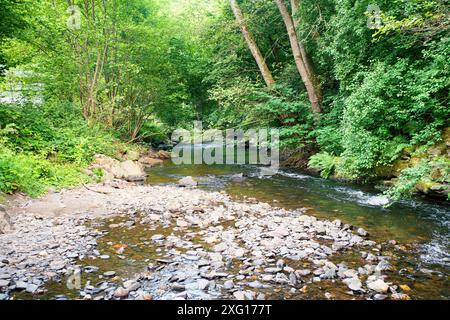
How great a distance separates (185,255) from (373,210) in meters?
5.05

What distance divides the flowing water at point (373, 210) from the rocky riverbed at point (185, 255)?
1.32 feet

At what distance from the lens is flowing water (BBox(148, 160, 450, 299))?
4300 mm

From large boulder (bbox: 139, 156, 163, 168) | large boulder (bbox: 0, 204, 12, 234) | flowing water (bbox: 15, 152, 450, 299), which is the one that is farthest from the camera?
large boulder (bbox: 139, 156, 163, 168)

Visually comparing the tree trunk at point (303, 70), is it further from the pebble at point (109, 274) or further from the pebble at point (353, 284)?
the pebble at point (109, 274)

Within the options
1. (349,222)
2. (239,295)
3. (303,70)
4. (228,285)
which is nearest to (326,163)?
(303,70)

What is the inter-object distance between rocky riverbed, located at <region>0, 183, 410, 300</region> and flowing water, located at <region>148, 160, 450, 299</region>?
40 cm

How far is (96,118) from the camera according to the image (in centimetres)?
1563

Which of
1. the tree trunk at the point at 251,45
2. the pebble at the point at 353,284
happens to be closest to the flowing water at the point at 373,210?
the pebble at the point at 353,284

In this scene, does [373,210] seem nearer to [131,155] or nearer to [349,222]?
[349,222]

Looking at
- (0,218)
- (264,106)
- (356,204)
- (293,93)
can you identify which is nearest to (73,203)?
(0,218)

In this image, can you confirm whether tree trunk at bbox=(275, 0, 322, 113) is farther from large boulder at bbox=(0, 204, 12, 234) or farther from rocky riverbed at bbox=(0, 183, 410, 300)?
large boulder at bbox=(0, 204, 12, 234)

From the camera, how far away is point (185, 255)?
15.3ft

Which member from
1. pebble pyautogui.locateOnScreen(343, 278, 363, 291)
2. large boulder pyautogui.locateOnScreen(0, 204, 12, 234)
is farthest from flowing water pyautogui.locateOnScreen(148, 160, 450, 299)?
large boulder pyautogui.locateOnScreen(0, 204, 12, 234)

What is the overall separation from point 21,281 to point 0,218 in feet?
8.21
